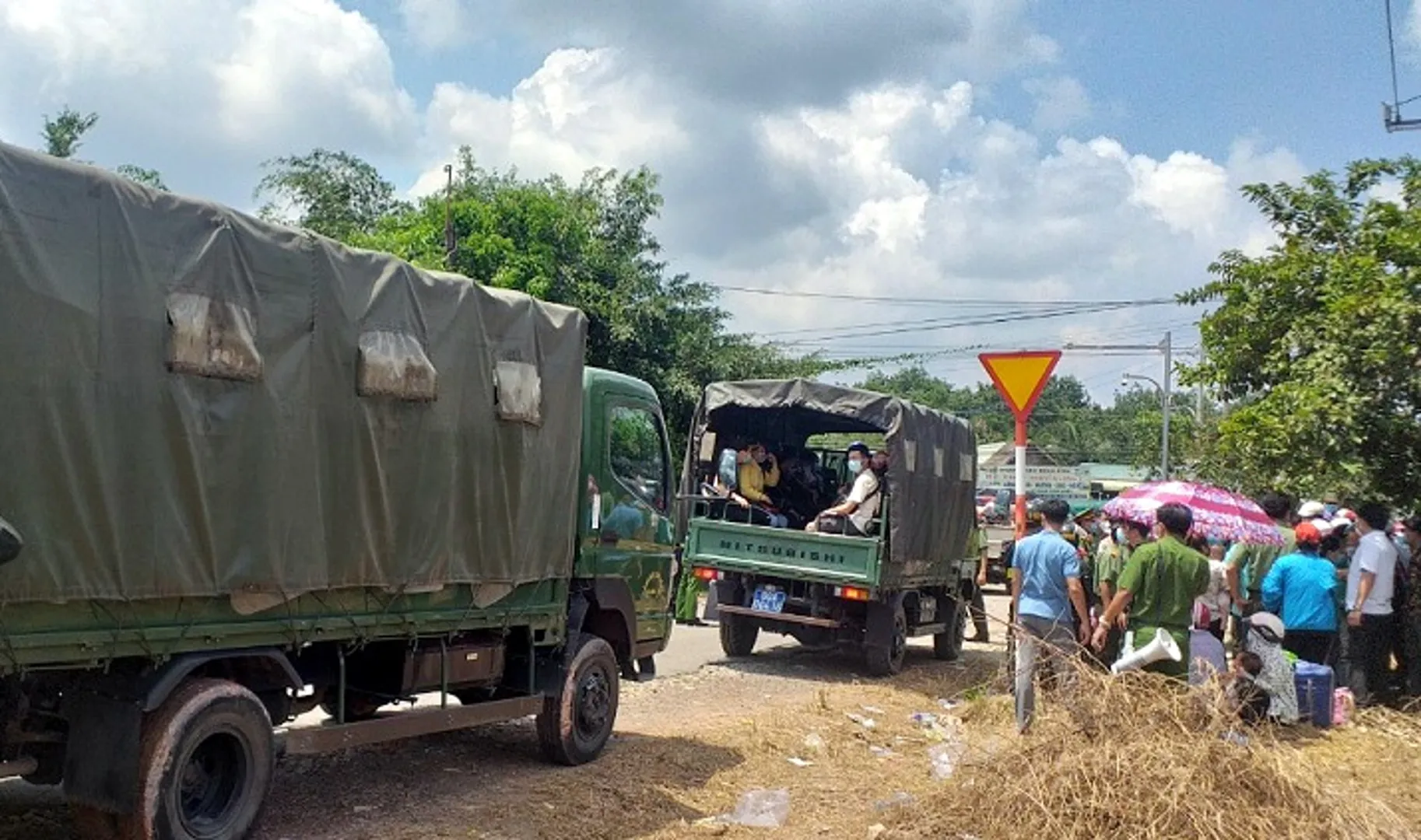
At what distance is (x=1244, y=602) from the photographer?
1136cm

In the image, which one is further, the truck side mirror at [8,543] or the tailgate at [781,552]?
the tailgate at [781,552]

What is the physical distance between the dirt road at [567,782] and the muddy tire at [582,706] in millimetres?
125

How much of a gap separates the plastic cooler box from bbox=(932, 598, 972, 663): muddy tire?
490 centimetres

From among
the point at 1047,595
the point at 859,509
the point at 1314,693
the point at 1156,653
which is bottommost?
the point at 1314,693

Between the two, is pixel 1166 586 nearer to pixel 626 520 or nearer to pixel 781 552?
pixel 626 520

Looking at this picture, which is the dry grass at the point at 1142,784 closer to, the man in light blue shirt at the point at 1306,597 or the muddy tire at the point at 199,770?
the muddy tire at the point at 199,770

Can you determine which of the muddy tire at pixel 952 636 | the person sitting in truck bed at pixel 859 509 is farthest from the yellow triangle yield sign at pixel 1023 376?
the muddy tire at pixel 952 636

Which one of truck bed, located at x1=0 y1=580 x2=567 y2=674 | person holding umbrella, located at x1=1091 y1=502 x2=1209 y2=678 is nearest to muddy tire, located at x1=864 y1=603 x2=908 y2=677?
person holding umbrella, located at x1=1091 y1=502 x2=1209 y2=678

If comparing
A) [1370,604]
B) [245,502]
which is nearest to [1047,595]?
[1370,604]

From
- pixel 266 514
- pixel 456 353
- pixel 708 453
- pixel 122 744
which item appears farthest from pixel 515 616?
pixel 708 453

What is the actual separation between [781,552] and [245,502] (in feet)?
23.7

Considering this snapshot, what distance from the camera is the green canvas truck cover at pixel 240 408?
4469mm

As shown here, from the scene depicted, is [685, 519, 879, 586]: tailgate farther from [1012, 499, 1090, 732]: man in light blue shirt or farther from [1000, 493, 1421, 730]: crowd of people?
[1012, 499, 1090, 732]: man in light blue shirt

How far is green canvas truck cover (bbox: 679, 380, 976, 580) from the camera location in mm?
12102
